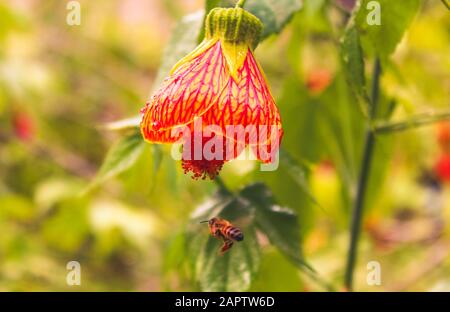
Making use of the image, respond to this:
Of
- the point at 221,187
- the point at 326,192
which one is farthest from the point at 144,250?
the point at 221,187

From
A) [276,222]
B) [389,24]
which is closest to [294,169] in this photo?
[276,222]

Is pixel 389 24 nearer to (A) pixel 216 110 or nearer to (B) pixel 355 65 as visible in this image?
(B) pixel 355 65

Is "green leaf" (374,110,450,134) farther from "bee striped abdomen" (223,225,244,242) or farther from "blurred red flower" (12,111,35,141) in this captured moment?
"blurred red flower" (12,111,35,141)

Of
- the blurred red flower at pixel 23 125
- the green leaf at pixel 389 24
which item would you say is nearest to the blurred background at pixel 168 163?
the blurred red flower at pixel 23 125

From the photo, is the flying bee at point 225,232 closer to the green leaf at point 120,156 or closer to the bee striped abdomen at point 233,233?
the bee striped abdomen at point 233,233

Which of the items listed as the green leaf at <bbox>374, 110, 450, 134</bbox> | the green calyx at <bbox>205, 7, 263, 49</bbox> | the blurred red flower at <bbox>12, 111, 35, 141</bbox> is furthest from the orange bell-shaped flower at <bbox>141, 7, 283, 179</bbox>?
the blurred red flower at <bbox>12, 111, 35, 141</bbox>

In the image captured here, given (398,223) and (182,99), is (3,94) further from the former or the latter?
(182,99)
